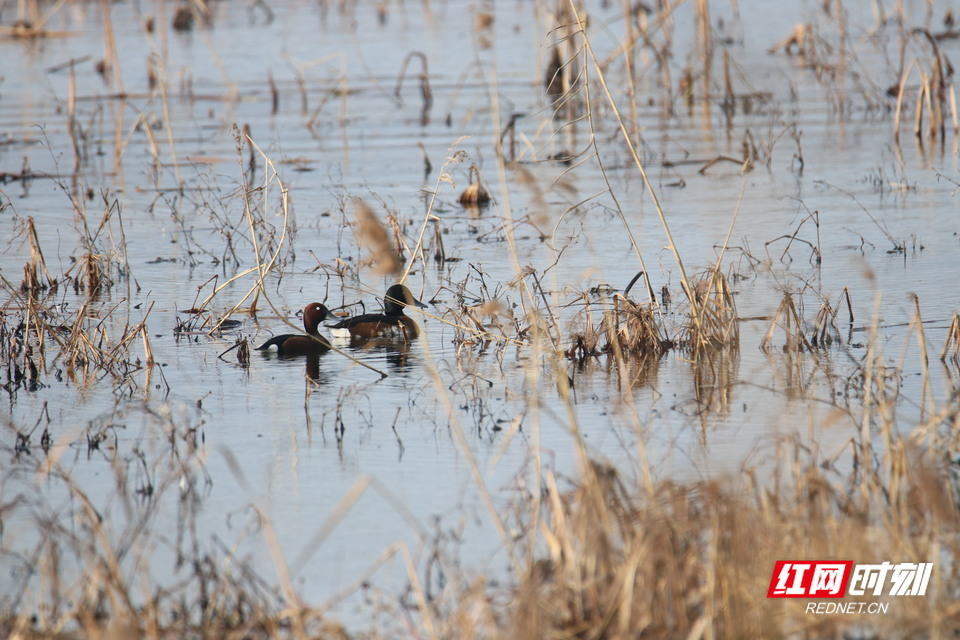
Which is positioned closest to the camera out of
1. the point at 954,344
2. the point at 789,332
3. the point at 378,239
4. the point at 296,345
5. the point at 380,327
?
the point at 378,239

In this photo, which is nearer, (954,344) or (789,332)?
(789,332)

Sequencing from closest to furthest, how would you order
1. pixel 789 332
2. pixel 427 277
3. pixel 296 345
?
1. pixel 789 332
2. pixel 296 345
3. pixel 427 277

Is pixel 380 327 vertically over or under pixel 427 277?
under

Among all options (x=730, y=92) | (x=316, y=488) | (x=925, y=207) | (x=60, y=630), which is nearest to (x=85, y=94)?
(x=730, y=92)

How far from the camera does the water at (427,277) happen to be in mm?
5312

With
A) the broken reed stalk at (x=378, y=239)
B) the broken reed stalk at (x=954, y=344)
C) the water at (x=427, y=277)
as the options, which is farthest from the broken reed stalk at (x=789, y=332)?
the broken reed stalk at (x=378, y=239)

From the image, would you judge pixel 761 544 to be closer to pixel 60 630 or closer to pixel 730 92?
pixel 60 630

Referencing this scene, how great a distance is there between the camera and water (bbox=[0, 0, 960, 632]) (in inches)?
209

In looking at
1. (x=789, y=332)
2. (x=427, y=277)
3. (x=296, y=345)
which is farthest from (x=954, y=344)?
(x=427, y=277)

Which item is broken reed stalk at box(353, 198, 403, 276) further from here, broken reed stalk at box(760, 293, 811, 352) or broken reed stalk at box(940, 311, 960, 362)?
broken reed stalk at box(940, 311, 960, 362)

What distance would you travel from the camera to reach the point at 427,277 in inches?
382

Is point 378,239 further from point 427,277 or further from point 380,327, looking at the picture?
point 427,277

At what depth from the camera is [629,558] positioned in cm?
386

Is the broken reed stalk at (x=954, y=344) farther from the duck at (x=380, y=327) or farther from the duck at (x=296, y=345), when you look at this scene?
the duck at (x=296, y=345)
